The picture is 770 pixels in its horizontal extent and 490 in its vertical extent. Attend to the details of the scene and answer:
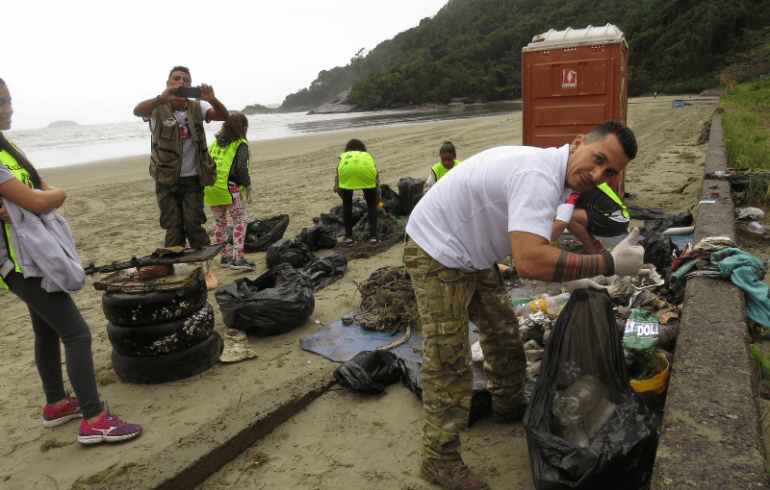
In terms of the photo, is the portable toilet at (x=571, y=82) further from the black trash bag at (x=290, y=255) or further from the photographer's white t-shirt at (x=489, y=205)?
the photographer's white t-shirt at (x=489, y=205)

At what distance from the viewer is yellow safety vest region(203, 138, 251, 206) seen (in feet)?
17.4

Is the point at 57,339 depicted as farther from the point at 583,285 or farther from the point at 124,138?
the point at 124,138

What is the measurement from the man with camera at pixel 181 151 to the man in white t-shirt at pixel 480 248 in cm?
296

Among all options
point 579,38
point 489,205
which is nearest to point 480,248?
point 489,205

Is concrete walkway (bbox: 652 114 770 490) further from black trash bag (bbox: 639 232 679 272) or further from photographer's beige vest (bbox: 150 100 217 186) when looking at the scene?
photographer's beige vest (bbox: 150 100 217 186)

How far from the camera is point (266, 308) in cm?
396

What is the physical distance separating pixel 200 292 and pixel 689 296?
3294 mm

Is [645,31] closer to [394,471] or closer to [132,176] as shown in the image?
[132,176]

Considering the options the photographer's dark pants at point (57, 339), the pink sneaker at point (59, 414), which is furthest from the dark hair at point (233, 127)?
the pink sneaker at point (59, 414)

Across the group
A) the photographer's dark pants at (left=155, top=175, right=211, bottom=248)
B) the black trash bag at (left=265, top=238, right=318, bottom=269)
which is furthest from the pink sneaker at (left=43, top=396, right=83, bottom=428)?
the black trash bag at (left=265, top=238, right=318, bottom=269)

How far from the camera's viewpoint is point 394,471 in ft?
8.11

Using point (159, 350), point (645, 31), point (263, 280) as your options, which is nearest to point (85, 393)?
point (159, 350)

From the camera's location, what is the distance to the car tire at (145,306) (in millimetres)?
3162

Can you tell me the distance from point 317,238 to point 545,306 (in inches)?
135
